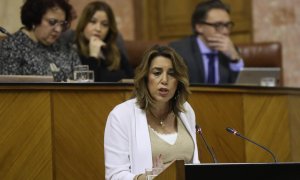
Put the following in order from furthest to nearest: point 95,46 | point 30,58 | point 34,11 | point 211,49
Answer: point 211,49, point 95,46, point 34,11, point 30,58

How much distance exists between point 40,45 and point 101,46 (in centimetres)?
63

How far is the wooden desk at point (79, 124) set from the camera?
4.22m

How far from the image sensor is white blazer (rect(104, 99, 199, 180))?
3797 millimetres

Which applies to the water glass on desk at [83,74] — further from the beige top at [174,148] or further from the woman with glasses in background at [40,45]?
the beige top at [174,148]

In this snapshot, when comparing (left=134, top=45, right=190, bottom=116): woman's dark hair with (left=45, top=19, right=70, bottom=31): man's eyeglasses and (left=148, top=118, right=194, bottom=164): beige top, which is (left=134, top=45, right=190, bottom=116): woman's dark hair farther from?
(left=45, top=19, right=70, bottom=31): man's eyeglasses

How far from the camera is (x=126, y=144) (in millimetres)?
3848

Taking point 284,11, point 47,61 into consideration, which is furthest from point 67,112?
point 284,11

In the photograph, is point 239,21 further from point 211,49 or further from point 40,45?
point 40,45

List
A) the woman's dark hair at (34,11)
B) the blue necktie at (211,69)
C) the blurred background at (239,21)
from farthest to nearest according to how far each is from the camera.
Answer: the blurred background at (239,21)
the blue necktie at (211,69)
the woman's dark hair at (34,11)

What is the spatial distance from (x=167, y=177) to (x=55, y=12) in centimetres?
222

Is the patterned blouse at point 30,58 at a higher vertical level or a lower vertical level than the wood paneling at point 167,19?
lower

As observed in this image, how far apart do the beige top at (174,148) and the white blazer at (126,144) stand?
0.05m

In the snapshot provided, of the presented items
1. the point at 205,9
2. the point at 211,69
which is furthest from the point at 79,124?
the point at 205,9

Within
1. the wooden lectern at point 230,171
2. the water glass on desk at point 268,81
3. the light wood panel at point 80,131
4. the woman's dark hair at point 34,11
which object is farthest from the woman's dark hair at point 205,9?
the wooden lectern at point 230,171
